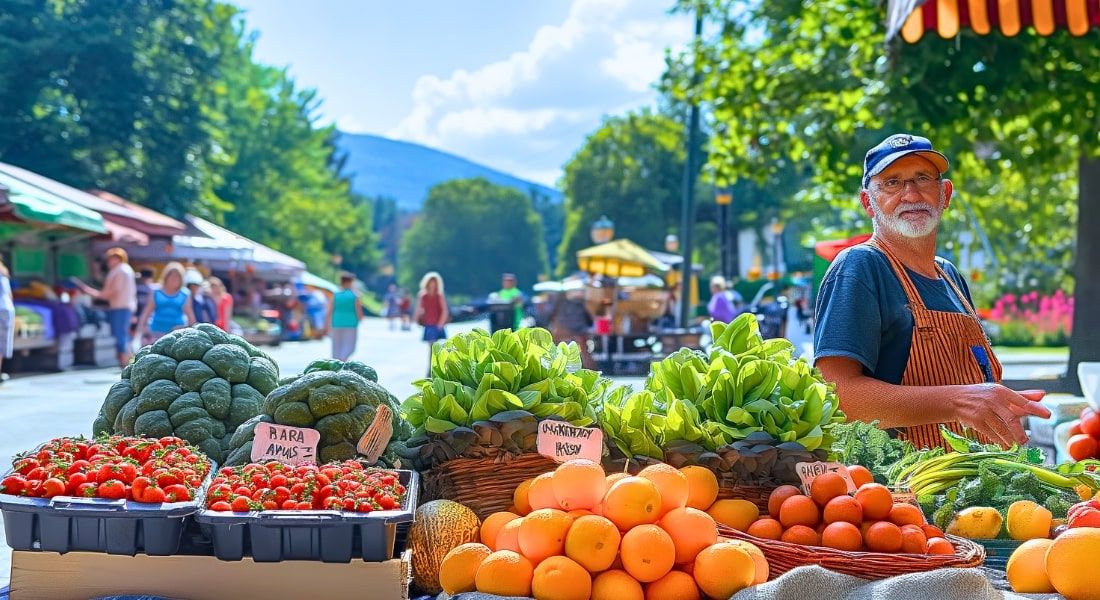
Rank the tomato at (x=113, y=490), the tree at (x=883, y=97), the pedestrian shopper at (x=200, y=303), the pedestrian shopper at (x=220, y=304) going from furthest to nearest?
the pedestrian shopper at (x=220, y=304)
the pedestrian shopper at (x=200, y=303)
the tree at (x=883, y=97)
the tomato at (x=113, y=490)

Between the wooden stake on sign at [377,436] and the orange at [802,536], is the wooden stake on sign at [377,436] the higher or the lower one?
the higher one

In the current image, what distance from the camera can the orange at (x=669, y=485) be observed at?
9.94ft

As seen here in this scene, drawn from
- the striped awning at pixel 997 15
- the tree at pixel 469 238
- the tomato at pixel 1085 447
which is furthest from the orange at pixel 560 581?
the tree at pixel 469 238

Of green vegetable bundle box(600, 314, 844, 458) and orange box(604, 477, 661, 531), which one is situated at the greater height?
green vegetable bundle box(600, 314, 844, 458)

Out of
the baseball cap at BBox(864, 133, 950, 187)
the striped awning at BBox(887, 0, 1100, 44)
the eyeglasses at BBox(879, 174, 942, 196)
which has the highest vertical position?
the striped awning at BBox(887, 0, 1100, 44)

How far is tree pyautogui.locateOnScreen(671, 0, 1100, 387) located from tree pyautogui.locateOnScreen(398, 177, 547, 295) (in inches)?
5063

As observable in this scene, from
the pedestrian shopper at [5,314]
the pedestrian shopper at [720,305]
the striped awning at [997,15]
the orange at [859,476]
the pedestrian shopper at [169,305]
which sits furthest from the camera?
the pedestrian shopper at [720,305]

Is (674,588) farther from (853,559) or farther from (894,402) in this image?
(894,402)

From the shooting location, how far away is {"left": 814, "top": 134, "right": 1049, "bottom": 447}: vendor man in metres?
4.15

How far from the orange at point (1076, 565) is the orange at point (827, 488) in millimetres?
553

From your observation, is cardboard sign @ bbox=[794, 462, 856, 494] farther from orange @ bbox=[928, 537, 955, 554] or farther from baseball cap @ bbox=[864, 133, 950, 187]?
baseball cap @ bbox=[864, 133, 950, 187]

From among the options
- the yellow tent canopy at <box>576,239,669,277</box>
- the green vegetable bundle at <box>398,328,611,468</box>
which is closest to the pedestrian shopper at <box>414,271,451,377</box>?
the yellow tent canopy at <box>576,239,669,277</box>

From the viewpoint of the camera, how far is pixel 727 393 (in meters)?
3.53

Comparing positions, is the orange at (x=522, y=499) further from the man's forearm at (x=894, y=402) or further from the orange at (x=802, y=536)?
the man's forearm at (x=894, y=402)
